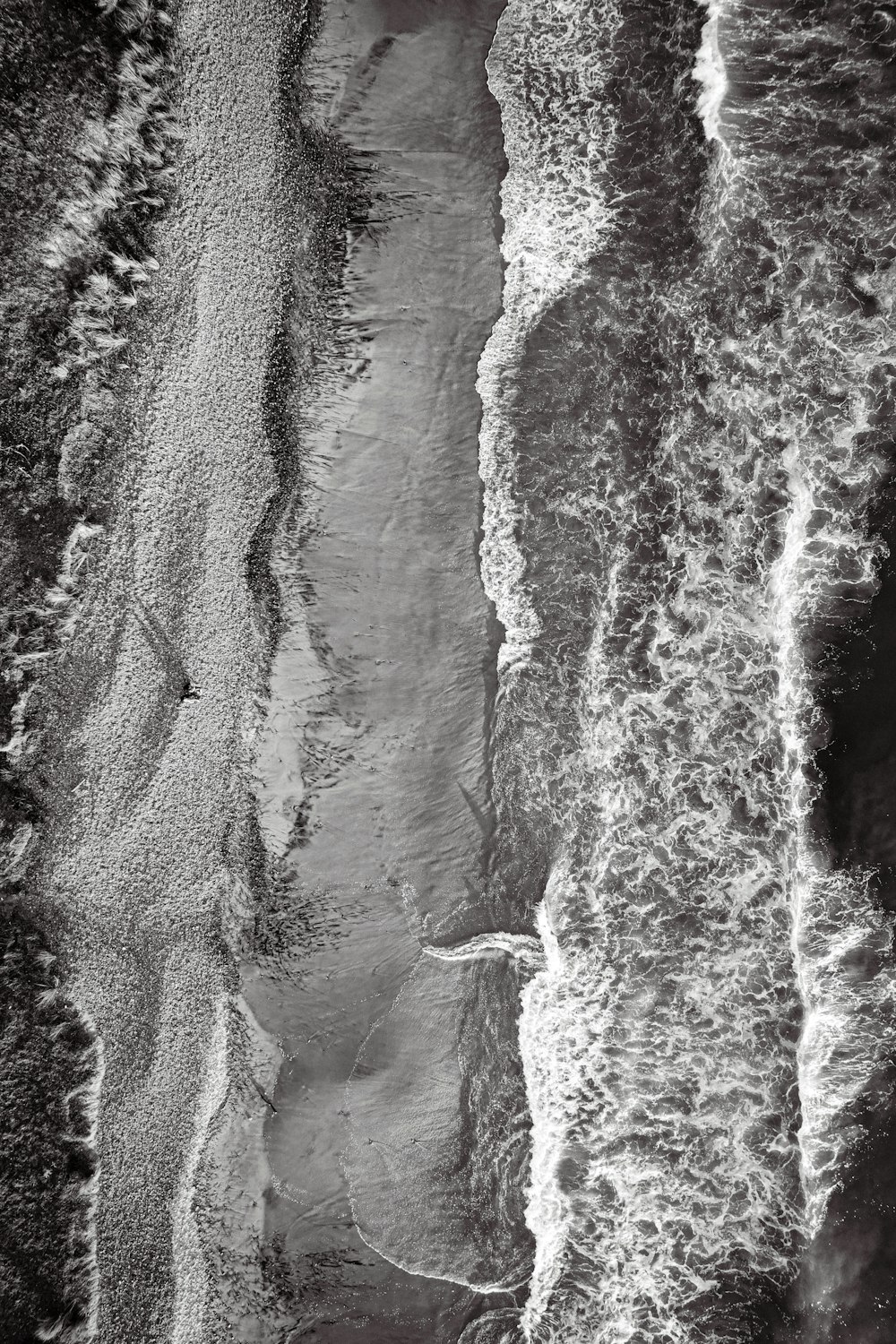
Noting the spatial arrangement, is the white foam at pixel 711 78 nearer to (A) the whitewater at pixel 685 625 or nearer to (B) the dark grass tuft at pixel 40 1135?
(A) the whitewater at pixel 685 625

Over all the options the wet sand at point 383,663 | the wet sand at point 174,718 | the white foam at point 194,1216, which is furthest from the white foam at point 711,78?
the white foam at point 194,1216

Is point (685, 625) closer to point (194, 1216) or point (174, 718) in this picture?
point (174, 718)

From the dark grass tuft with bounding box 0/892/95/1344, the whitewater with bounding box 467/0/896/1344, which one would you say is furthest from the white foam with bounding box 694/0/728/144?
the dark grass tuft with bounding box 0/892/95/1344

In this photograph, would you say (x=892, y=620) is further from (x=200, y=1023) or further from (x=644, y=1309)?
(x=200, y=1023)

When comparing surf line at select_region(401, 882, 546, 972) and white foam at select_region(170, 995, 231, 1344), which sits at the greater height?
→ surf line at select_region(401, 882, 546, 972)

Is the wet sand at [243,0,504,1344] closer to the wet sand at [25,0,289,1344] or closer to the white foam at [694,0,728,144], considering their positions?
the wet sand at [25,0,289,1344]

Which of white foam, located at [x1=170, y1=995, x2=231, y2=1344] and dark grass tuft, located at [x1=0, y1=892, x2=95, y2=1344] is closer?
dark grass tuft, located at [x1=0, y1=892, x2=95, y2=1344]
